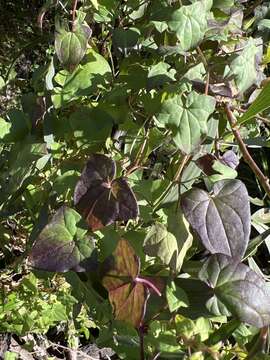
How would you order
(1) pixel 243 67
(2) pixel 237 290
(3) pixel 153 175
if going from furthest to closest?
1. (3) pixel 153 175
2. (1) pixel 243 67
3. (2) pixel 237 290

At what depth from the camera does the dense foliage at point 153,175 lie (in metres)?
0.78

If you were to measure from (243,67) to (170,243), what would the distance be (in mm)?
267

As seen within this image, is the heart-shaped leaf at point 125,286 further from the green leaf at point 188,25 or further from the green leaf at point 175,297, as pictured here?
the green leaf at point 188,25

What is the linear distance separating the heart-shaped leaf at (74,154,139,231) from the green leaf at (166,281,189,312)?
0.10 m

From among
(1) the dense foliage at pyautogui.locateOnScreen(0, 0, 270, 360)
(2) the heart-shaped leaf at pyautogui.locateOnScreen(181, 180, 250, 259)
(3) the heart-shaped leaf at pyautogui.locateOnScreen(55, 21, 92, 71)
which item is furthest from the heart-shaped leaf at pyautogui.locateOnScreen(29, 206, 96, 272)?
(3) the heart-shaped leaf at pyautogui.locateOnScreen(55, 21, 92, 71)

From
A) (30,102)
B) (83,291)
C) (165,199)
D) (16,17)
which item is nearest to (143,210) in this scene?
(165,199)

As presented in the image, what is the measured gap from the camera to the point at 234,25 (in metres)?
1.01

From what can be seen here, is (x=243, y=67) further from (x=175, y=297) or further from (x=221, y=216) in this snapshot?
(x=175, y=297)

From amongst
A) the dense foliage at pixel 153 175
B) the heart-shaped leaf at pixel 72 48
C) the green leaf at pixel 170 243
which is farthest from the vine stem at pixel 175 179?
the heart-shaped leaf at pixel 72 48

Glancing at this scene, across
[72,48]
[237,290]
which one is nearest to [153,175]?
[72,48]

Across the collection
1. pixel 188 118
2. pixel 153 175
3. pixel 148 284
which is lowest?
pixel 153 175

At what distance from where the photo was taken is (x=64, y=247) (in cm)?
80

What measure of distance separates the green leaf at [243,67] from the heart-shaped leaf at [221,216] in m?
0.15

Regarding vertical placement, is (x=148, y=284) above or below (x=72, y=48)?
below
